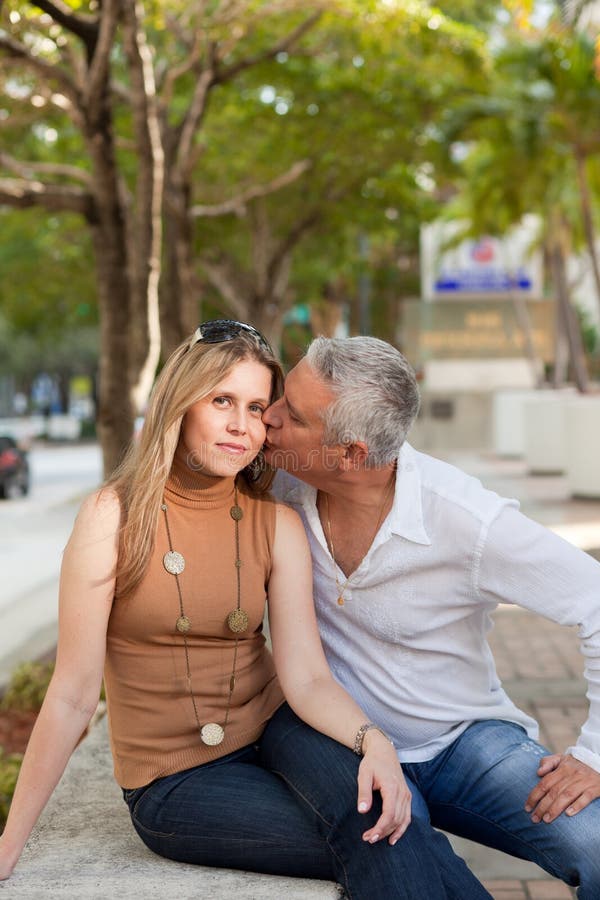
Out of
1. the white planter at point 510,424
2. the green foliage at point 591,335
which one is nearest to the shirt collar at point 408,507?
the white planter at point 510,424

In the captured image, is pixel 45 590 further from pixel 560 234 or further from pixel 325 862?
pixel 560 234

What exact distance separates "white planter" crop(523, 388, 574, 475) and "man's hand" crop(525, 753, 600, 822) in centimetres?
1609

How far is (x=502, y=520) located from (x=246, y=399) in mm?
631

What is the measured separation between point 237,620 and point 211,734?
0.25 m

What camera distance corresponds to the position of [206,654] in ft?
8.85

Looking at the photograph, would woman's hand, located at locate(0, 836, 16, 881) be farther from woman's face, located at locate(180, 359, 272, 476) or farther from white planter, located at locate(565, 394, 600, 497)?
white planter, located at locate(565, 394, 600, 497)

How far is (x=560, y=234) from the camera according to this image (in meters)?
30.7

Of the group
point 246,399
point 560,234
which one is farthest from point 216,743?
point 560,234

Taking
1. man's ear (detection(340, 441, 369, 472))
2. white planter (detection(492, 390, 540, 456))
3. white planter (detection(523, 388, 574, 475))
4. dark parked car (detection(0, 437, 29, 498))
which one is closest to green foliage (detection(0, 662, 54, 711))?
man's ear (detection(340, 441, 369, 472))

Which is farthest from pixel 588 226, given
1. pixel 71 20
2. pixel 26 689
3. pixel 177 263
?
pixel 26 689

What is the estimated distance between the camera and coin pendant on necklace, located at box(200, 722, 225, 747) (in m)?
2.65

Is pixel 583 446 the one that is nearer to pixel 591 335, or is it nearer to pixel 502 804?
pixel 502 804

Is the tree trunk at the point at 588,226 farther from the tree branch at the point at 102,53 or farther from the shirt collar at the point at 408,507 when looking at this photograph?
the shirt collar at the point at 408,507

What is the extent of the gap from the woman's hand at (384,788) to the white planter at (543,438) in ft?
53.5
